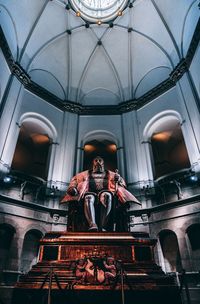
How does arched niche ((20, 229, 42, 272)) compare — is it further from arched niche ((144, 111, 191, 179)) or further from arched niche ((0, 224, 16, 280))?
arched niche ((144, 111, 191, 179))

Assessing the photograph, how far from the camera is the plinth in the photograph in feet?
9.77

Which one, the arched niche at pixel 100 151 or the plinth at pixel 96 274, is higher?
the arched niche at pixel 100 151

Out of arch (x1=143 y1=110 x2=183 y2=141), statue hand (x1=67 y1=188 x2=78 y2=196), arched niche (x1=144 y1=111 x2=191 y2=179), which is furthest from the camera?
arched niche (x1=144 y1=111 x2=191 y2=179)

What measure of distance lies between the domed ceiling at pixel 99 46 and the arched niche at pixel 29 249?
7.38m

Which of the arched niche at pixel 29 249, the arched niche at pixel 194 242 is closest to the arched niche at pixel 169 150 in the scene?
the arched niche at pixel 194 242

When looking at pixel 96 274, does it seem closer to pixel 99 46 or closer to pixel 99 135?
pixel 99 135

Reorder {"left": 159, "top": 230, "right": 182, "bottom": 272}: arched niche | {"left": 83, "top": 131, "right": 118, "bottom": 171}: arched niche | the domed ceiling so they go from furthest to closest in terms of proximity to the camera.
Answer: {"left": 83, "top": 131, "right": 118, "bottom": 171}: arched niche < the domed ceiling < {"left": 159, "top": 230, "right": 182, "bottom": 272}: arched niche

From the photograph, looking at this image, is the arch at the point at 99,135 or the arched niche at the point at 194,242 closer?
the arched niche at the point at 194,242

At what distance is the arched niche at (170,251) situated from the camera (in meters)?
7.47

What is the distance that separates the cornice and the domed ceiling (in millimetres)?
592

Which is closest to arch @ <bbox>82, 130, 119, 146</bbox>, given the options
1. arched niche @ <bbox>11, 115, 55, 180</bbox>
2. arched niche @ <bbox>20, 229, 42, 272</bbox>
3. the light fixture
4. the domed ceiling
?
the domed ceiling

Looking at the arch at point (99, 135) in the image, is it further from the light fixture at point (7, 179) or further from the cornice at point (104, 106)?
the light fixture at point (7, 179)

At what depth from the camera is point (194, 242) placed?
23.6 feet

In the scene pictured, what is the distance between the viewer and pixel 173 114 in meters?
10.4
